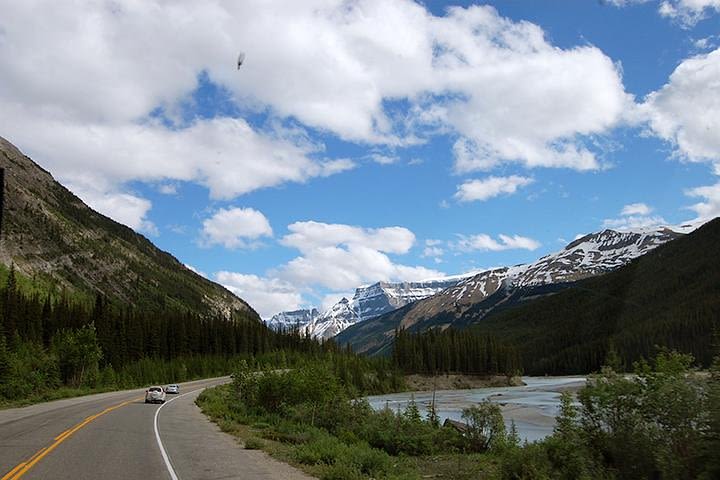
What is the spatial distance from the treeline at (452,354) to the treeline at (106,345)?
2782 centimetres

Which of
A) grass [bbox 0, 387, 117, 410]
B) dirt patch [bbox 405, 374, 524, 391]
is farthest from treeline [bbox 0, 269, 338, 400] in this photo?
dirt patch [bbox 405, 374, 524, 391]

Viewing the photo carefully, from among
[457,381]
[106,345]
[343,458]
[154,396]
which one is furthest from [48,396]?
[457,381]

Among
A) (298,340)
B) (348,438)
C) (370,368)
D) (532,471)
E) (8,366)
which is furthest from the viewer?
(298,340)

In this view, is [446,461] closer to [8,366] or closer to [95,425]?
[95,425]

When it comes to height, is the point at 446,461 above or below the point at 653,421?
below

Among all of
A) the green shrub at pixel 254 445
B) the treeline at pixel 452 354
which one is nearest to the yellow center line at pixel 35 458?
the green shrub at pixel 254 445

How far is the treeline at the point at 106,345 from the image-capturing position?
215 ft

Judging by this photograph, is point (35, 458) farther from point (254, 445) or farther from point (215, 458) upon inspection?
point (254, 445)

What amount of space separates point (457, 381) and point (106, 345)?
7860 centimetres

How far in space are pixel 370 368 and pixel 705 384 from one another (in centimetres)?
12714

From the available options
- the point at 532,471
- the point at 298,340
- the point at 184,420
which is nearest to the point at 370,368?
the point at 298,340

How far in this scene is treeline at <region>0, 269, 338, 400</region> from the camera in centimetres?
6550

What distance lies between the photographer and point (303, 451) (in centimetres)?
1914

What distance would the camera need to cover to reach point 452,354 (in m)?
150
